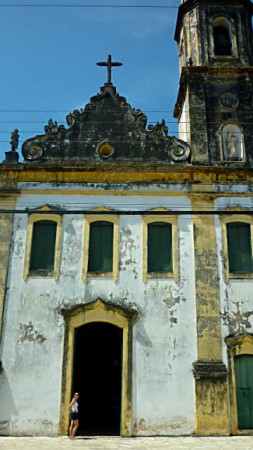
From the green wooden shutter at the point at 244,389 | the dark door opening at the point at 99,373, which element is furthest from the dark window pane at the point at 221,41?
the green wooden shutter at the point at 244,389

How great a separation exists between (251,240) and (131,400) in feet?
20.2

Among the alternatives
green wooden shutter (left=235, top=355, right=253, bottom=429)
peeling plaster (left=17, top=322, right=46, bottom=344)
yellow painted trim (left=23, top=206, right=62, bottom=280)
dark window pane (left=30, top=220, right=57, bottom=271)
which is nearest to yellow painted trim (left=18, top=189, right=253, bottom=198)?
yellow painted trim (left=23, top=206, right=62, bottom=280)

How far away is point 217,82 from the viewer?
17000 millimetres

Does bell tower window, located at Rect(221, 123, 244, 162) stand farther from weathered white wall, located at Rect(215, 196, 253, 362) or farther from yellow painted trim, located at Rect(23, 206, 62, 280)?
yellow painted trim, located at Rect(23, 206, 62, 280)

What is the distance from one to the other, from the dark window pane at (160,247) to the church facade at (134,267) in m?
0.03

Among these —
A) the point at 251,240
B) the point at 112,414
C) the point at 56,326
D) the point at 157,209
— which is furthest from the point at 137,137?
the point at 112,414

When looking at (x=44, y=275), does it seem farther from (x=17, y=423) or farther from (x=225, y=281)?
(x=225, y=281)

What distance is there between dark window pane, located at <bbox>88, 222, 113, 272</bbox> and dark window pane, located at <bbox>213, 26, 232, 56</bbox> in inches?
331

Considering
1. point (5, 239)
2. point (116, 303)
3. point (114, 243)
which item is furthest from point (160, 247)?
point (5, 239)

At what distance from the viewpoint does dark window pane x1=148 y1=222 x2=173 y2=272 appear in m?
14.6

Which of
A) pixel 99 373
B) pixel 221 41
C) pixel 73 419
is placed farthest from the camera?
pixel 221 41

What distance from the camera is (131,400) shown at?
13.2m

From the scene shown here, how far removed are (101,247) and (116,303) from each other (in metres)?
1.88

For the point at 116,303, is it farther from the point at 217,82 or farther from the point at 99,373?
the point at 217,82
